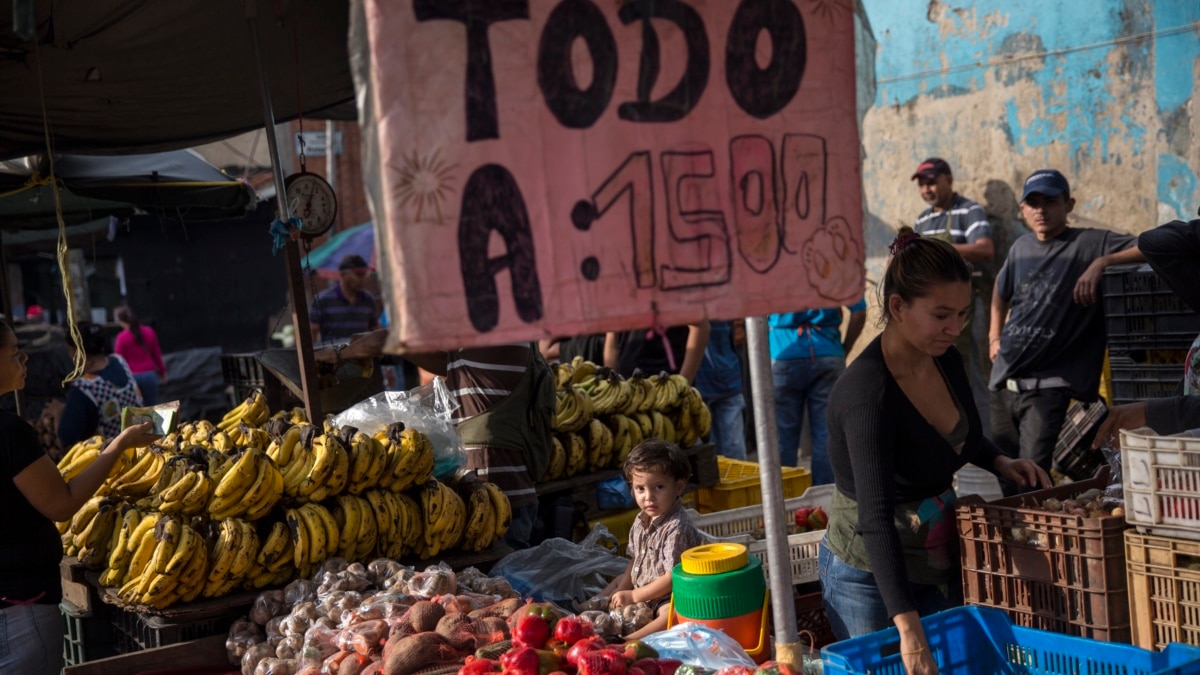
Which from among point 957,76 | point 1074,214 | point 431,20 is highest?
point 957,76

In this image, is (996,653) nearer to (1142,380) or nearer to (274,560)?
(274,560)

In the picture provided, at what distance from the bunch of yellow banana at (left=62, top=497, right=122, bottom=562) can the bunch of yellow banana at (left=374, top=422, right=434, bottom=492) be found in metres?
1.21

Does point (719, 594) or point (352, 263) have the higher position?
point (352, 263)

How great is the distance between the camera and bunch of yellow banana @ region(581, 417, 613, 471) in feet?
20.5

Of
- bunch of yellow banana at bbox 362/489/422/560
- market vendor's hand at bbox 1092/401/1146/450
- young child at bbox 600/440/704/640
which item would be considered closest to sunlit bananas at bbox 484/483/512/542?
bunch of yellow banana at bbox 362/489/422/560

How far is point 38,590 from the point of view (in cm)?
432

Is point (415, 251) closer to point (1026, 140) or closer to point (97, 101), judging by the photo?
point (97, 101)

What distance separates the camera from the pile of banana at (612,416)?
610 cm

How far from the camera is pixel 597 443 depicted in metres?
6.24

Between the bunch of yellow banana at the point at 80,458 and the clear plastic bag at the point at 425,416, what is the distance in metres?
1.25

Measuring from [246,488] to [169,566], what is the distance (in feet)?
1.35

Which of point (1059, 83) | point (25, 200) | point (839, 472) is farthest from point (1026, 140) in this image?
point (25, 200)

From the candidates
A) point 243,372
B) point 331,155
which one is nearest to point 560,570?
point 243,372

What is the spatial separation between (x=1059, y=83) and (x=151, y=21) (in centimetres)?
610
